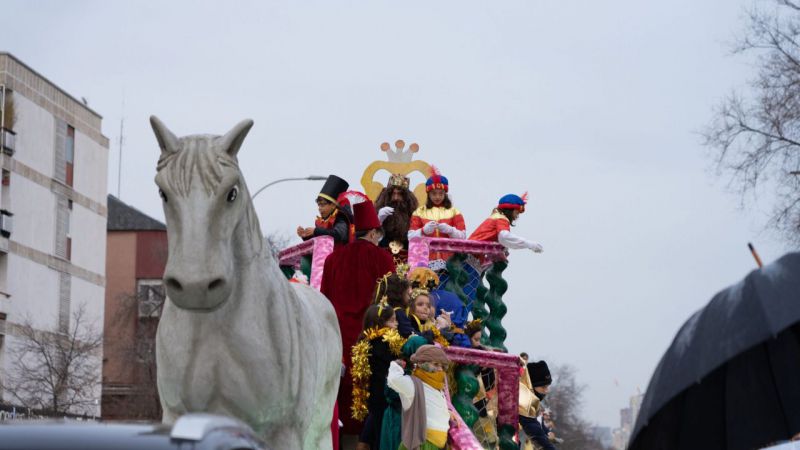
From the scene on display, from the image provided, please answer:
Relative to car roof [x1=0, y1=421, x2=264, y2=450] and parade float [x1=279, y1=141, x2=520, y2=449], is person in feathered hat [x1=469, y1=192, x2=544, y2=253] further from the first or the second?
car roof [x1=0, y1=421, x2=264, y2=450]

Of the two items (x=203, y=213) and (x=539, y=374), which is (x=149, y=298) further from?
(x=203, y=213)

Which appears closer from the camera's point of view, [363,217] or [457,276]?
[363,217]

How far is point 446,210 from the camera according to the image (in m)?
17.5

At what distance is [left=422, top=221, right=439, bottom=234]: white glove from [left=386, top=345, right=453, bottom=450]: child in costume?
10.9ft

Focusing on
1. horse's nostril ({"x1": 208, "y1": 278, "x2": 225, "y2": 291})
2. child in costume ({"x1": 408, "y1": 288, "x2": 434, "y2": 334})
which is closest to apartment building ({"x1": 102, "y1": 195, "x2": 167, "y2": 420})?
child in costume ({"x1": 408, "y1": 288, "x2": 434, "y2": 334})

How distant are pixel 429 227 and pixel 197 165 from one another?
26.1 ft

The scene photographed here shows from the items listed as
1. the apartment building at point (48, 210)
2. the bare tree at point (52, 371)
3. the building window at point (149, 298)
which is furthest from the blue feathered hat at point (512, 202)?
the building window at point (149, 298)

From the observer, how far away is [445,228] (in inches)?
667

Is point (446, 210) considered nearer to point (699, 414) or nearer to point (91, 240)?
point (699, 414)

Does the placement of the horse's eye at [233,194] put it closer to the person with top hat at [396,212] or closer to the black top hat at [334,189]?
the black top hat at [334,189]

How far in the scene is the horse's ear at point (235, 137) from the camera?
30.1ft

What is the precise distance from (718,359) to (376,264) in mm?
7339

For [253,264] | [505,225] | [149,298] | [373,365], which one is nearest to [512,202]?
[505,225]

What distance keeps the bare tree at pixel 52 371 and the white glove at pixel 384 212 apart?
35934mm
